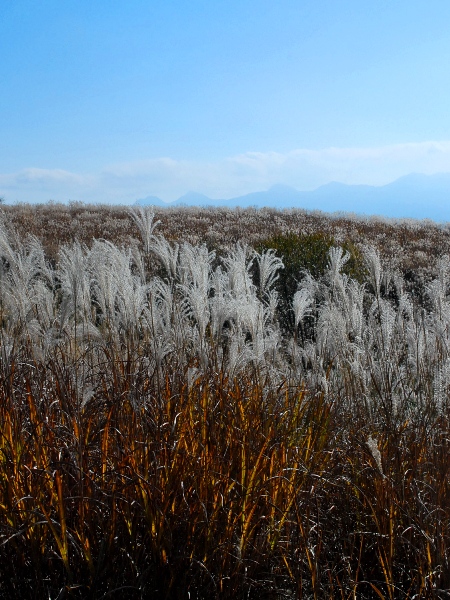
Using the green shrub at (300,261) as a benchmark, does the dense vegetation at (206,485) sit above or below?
below

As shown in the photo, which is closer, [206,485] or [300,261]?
[206,485]

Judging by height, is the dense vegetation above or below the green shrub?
below

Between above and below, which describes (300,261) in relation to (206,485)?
above

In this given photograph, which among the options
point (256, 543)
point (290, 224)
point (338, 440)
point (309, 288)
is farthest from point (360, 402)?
point (290, 224)

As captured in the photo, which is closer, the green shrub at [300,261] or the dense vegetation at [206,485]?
the dense vegetation at [206,485]

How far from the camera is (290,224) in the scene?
21.8 meters

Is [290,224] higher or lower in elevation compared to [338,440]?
higher

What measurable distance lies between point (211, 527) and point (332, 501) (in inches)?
34.6

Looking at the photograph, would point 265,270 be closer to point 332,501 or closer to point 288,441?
point 288,441

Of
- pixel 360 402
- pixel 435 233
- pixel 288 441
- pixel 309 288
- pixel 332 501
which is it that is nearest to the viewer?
pixel 332 501

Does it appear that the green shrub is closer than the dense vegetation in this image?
No

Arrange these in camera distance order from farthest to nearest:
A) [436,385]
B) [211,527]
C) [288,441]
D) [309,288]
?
1. [309,288]
2. [436,385]
3. [288,441]
4. [211,527]

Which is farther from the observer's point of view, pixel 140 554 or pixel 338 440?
pixel 338 440

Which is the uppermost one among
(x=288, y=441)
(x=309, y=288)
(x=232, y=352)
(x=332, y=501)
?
(x=309, y=288)
